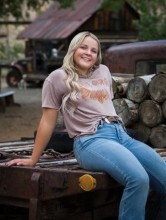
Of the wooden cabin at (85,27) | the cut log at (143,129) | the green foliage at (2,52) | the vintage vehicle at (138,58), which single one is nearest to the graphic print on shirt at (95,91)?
the cut log at (143,129)

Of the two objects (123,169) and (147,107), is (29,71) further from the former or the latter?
(123,169)

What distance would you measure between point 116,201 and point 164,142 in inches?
52.9

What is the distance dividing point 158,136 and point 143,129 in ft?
0.67

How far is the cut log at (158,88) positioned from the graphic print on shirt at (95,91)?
151 cm

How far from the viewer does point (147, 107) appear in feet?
19.8

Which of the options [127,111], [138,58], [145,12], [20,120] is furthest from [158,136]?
[145,12]

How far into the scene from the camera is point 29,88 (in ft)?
94.0

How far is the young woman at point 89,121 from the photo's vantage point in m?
4.20

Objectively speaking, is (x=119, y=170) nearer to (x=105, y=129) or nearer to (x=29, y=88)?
(x=105, y=129)

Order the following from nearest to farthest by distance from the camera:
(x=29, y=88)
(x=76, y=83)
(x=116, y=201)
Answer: (x=76, y=83) < (x=116, y=201) < (x=29, y=88)

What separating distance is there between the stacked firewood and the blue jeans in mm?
1585

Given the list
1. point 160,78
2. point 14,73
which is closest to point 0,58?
point 14,73

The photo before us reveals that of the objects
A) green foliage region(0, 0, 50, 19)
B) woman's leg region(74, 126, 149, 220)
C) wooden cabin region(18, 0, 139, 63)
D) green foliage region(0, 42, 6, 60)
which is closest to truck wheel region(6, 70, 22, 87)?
wooden cabin region(18, 0, 139, 63)

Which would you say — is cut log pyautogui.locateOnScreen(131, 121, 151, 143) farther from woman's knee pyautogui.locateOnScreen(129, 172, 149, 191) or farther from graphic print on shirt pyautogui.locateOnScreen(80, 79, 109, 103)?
woman's knee pyautogui.locateOnScreen(129, 172, 149, 191)
